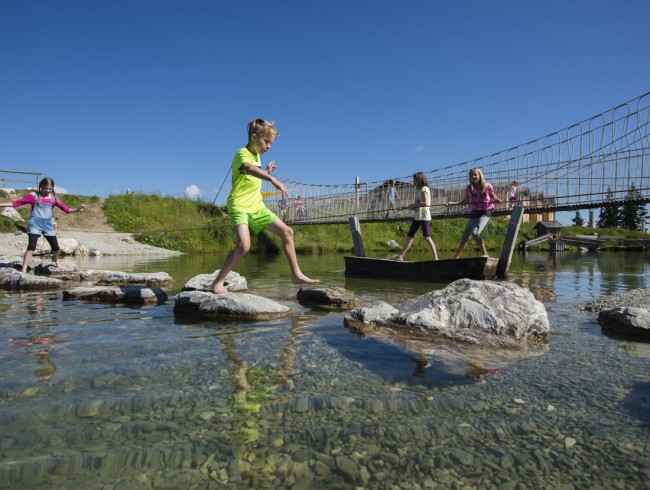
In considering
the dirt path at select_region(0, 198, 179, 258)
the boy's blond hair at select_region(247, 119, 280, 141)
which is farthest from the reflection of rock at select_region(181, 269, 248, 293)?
the dirt path at select_region(0, 198, 179, 258)

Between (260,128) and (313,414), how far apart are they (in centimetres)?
367

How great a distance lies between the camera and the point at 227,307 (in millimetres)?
4574

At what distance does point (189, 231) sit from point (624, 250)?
33.7 metres

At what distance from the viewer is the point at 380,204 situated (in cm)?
1766

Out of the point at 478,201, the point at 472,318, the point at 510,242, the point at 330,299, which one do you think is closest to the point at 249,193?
the point at 330,299

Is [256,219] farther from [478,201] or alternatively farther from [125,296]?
[478,201]

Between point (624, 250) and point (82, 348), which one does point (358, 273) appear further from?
point (624, 250)

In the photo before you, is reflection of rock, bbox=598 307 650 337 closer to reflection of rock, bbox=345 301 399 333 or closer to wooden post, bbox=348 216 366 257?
reflection of rock, bbox=345 301 399 333

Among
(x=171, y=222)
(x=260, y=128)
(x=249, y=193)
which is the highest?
(x=260, y=128)

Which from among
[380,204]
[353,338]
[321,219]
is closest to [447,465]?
[353,338]

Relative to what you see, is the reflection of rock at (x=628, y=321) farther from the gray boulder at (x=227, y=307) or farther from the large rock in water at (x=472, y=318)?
the gray boulder at (x=227, y=307)

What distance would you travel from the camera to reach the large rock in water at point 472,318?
3.62m

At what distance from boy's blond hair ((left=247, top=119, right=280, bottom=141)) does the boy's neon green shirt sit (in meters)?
0.22

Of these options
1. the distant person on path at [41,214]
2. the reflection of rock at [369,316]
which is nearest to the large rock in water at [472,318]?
the reflection of rock at [369,316]
